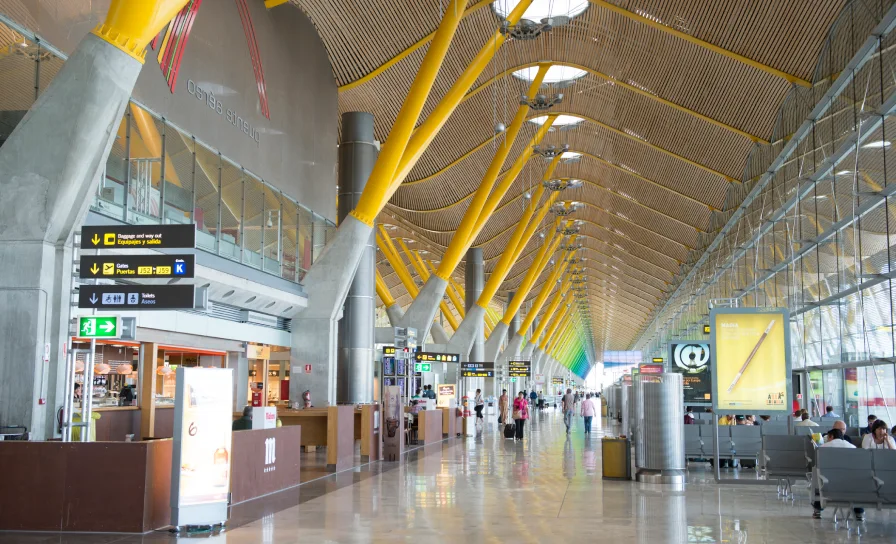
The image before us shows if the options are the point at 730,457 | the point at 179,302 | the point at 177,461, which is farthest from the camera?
the point at 730,457

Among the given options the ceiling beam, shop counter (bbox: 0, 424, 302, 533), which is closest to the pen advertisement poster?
shop counter (bbox: 0, 424, 302, 533)

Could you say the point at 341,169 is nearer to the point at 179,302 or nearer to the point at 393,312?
the point at 179,302

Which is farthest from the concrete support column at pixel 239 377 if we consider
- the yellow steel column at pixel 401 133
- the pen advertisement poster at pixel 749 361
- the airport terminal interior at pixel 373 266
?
the pen advertisement poster at pixel 749 361

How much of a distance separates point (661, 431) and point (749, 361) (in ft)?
6.45

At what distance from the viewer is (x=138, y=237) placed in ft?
35.0

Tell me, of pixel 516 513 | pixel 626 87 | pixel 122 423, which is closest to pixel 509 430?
pixel 626 87

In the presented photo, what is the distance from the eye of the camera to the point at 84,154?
35.6ft

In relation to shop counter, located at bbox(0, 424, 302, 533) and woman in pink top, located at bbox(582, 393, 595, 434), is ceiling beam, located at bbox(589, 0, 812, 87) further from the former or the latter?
shop counter, located at bbox(0, 424, 302, 533)

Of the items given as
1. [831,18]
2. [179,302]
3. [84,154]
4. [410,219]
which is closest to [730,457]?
[831,18]

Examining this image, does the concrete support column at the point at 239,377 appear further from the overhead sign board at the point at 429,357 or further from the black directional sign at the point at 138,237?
the overhead sign board at the point at 429,357

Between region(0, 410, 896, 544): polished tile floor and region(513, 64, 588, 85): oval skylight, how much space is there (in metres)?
19.9

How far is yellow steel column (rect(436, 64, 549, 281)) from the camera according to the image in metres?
31.8

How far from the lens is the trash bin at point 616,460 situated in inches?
611

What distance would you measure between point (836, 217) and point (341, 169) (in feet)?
44.4
